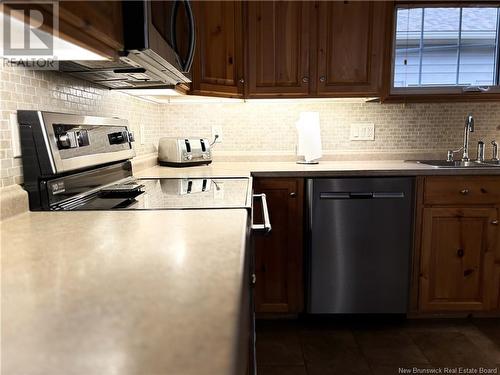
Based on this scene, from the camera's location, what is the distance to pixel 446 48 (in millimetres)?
2510

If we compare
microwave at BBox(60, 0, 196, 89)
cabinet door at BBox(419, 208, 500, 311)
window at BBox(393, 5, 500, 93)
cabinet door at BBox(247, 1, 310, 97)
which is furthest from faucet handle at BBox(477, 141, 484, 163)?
microwave at BBox(60, 0, 196, 89)

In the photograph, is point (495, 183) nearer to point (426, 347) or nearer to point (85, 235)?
point (426, 347)

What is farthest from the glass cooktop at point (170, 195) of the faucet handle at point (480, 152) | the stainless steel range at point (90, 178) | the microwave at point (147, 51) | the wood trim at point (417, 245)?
the faucet handle at point (480, 152)

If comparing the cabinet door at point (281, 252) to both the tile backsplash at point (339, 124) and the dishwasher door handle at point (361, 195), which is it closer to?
the dishwasher door handle at point (361, 195)

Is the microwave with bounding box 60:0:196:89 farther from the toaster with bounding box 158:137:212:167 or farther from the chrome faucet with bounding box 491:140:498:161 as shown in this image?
the chrome faucet with bounding box 491:140:498:161

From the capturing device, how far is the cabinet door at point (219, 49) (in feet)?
7.01

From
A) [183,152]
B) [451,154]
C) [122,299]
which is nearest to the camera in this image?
[122,299]

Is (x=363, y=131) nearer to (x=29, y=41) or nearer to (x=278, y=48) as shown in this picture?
(x=278, y=48)

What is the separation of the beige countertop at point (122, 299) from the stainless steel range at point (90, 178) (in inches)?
9.9

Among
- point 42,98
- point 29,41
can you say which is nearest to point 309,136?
point 42,98

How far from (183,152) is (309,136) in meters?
0.79

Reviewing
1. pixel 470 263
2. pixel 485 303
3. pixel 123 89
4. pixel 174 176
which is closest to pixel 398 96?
pixel 470 263

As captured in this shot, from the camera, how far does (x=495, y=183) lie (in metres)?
2.03

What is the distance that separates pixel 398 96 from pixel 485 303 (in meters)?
1.29
